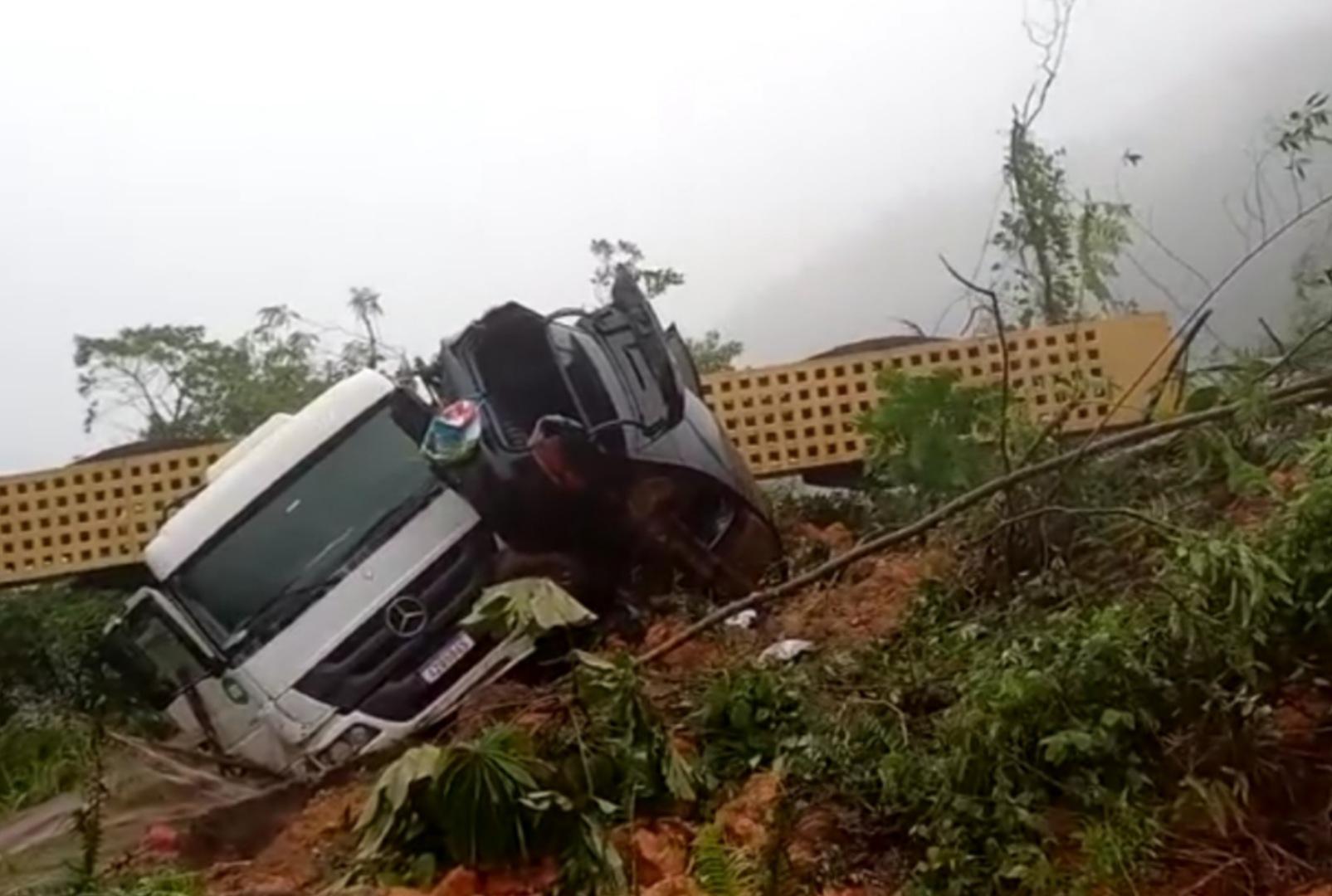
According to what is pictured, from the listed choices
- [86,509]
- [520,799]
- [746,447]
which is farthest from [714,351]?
[520,799]

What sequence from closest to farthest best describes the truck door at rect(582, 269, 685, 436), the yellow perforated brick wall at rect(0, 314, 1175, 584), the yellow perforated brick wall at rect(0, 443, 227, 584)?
the truck door at rect(582, 269, 685, 436) < the yellow perforated brick wall at rect(0, 314, 1175, 584) < the yellow perforated brick wall at rect(0, 443, 227, 584)

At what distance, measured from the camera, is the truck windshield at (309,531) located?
5.38m

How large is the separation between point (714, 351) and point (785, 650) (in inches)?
182

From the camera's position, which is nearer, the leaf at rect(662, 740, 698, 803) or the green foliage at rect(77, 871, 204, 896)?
the green foliage at rect(77, 871, 204, 896)

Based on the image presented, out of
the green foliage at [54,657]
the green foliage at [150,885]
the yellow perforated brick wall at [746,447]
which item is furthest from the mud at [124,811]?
the yellow perforated brick wall at [746,447]

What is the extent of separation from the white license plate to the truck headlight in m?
0.25

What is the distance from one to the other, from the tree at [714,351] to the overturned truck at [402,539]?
286 cm

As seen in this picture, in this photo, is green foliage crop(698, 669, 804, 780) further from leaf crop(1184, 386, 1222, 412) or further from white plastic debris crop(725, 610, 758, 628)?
leaf crop(1184, 386, 1222, 412)

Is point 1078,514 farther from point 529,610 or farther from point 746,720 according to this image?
point 529,610

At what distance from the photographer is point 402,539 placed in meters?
5.43

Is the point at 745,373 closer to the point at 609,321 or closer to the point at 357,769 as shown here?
the point at 609,321

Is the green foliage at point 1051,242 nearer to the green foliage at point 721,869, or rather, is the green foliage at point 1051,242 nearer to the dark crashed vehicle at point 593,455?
the dark crashed vehicle at point 593,455

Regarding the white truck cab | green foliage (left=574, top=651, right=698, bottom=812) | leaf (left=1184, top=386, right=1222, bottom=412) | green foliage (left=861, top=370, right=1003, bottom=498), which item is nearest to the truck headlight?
the white truck cab

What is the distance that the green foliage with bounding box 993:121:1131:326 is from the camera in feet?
25.6
